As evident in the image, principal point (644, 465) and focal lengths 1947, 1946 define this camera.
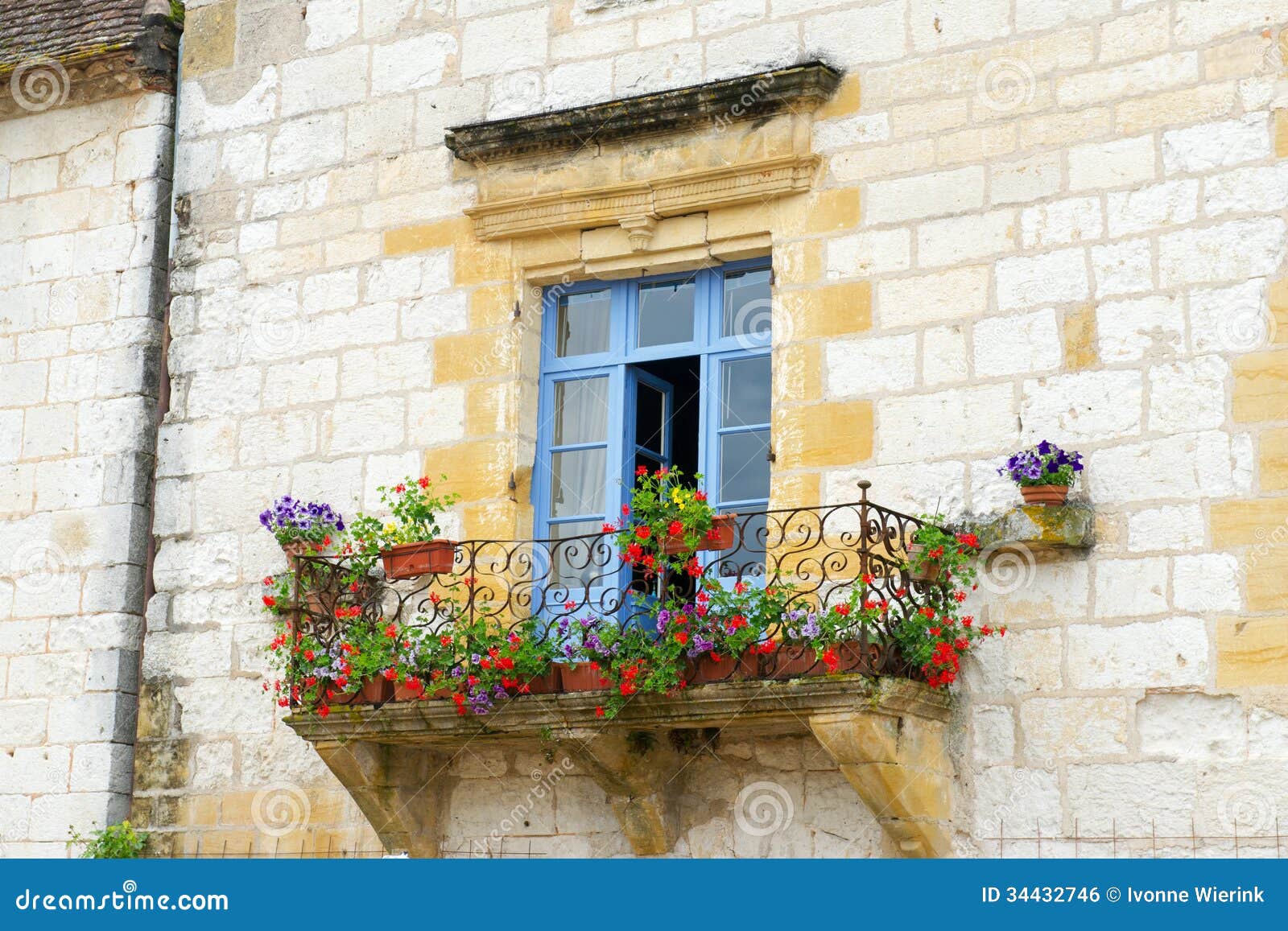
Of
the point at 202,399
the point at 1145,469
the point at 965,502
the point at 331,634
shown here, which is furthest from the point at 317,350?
the point at 1145,469

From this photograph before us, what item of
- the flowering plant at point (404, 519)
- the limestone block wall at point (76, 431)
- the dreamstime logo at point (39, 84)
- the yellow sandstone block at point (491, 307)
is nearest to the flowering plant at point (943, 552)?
the flowering plant at point (404, 519)

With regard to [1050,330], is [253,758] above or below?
below

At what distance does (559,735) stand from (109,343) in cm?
294

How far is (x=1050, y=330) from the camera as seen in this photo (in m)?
6.48

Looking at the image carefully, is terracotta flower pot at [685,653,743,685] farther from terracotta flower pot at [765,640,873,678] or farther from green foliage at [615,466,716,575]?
green foliage at [615,466,716,575]

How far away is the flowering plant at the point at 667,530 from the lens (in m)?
6.35

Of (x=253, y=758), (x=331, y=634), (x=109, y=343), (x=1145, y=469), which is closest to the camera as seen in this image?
(x=1145, y=469)

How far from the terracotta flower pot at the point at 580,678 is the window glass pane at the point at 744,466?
91 centimetres

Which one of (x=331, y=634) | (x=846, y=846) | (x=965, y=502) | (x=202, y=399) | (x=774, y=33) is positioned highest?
(x=774, y=33)

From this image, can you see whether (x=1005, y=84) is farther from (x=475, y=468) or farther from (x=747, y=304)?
(x=475, y=468)

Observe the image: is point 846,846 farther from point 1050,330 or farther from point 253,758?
point 253,758

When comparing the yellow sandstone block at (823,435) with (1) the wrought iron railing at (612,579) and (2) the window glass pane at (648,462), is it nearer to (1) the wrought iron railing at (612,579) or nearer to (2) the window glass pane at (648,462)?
(1) the wrought iron railing at (612,579)

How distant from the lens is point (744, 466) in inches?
279

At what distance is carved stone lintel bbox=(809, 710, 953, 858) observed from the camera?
6.07 meters
